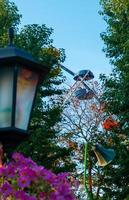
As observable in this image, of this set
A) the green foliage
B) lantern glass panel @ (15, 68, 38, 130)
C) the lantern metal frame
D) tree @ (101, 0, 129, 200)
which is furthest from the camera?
the green foliage

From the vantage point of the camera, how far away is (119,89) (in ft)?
63.5

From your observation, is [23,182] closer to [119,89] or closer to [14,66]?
[14,66]

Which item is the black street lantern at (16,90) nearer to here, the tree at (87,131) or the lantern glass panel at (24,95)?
the lantern glass panel at (24,95)

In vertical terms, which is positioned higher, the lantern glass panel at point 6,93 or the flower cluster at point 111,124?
the flower cluster at point 111,124

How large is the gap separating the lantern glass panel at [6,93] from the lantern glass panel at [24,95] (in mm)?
51

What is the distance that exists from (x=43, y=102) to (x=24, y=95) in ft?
61.8

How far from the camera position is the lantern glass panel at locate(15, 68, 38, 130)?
3.39 m

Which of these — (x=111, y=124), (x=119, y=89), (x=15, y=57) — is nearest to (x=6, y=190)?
(x=15, y=57)

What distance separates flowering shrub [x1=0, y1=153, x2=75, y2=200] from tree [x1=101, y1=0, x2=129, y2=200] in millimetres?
15865

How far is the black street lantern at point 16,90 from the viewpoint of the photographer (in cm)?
328

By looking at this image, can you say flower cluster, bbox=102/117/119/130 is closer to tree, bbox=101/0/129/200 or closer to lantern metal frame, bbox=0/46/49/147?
tree, bbox=101/0/129/200

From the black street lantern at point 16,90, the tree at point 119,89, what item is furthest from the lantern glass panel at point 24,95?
the tree at point 119,89

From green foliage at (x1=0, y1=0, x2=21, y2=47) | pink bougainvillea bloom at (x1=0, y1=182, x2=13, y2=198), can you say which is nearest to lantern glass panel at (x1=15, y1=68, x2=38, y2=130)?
pink bougainvillea bloom at (x1=0, y1=182, x2=13, y2=198)

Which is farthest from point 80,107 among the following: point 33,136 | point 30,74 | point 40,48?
point 30,74
